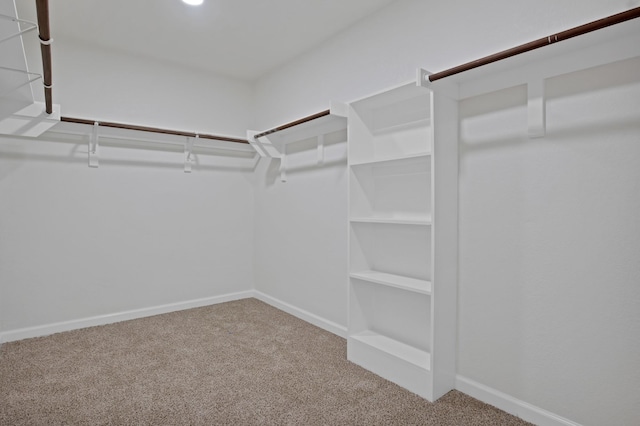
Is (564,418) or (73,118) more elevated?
(73,118)

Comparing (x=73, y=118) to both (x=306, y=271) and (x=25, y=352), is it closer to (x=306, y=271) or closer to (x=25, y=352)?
(x=25, y=352)

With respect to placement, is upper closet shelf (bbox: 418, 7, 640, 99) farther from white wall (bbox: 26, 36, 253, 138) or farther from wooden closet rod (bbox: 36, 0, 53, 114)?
white wall (bbox: 26, 36, 253, 138)

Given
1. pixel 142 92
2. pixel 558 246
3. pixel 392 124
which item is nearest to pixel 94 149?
pixel 142 92

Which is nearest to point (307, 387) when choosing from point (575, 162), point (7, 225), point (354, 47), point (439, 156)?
point (439, 156)

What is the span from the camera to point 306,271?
3.06 m

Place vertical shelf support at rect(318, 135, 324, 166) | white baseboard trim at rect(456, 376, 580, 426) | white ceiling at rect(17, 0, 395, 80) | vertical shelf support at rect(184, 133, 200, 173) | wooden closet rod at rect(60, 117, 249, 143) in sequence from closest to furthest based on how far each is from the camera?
white baseboard trim at rect(456, 376, 580, 426) → white ceiling at rect(17, 0, 395, 80) → wooden closet rod at rect(60, 117, 249, 143) → vertical shelf support at rect(318, 135, 324, 166) → vertical shelf support at rect(184, 133, 200, 173)

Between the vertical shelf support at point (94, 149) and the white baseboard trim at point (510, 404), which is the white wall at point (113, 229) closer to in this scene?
the vertical shelf support at point (94, 149)

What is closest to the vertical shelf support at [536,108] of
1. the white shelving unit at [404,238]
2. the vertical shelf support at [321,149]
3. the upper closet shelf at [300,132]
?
the white shelving unit at [404,238]

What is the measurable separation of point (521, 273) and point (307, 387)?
1.21 meters

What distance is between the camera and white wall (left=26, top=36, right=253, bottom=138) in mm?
2809

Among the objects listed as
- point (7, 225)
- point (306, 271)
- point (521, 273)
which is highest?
point (7, 225)

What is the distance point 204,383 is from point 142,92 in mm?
2441

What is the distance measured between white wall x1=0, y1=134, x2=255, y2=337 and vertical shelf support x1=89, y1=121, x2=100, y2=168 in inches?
1.8

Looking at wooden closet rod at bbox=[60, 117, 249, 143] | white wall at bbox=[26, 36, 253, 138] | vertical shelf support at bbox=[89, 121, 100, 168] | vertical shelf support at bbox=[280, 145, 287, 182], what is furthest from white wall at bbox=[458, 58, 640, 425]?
vertical shelf support at bbox=[89, 121, 100, 168]
